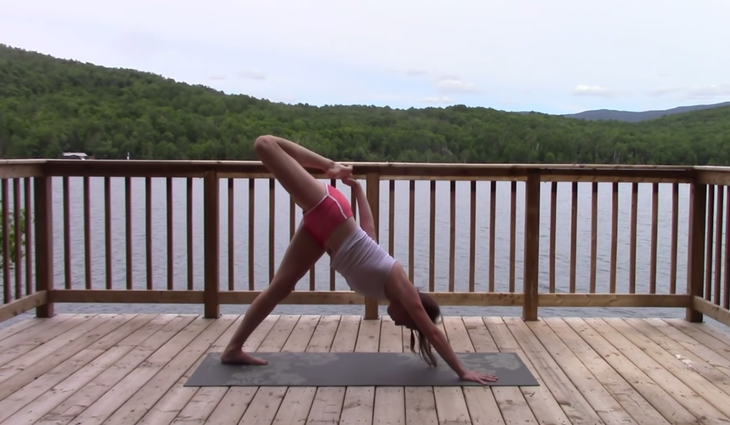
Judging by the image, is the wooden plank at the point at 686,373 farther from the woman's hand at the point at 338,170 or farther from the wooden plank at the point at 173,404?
the wooden plank at the point at 173,404

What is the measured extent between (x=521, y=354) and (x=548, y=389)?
56cm

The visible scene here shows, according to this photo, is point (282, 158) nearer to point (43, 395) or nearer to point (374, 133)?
point (43, 395)

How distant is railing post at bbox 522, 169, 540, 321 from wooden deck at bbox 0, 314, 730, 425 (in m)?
0.13

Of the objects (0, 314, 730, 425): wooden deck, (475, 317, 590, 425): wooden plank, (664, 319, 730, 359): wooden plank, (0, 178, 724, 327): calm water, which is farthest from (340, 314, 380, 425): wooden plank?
(0, 178, 724, 327): calm water

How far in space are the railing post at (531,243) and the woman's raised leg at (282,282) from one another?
1671 millimetres

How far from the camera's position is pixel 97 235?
9969mm

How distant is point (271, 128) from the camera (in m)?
5.81

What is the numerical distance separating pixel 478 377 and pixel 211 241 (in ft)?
6.60

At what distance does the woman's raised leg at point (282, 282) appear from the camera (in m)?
2.93

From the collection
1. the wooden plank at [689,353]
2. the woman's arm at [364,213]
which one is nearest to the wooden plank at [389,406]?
the woman's arm at [364,213]

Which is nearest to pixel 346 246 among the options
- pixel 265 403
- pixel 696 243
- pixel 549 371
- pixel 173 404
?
pixel 265 403

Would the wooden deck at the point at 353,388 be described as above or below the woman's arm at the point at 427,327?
below

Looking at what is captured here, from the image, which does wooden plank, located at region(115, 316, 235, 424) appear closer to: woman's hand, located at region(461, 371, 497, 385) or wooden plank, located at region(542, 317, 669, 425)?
woman's hand, located at region(461, 371, 497, 385)

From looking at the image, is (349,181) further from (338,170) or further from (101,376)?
Answer: (101,376)
